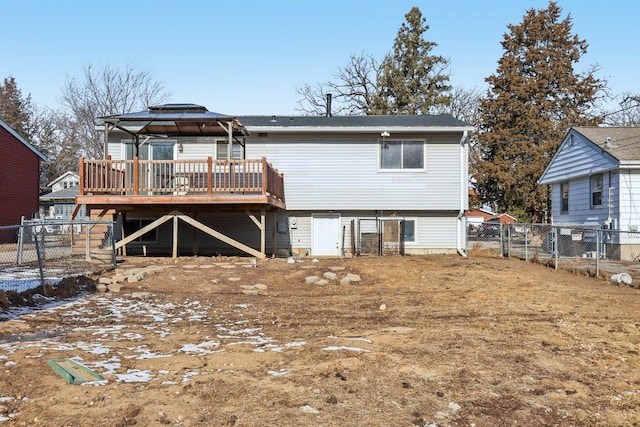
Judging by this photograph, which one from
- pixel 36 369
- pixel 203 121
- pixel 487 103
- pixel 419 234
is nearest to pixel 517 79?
pixel 487 103

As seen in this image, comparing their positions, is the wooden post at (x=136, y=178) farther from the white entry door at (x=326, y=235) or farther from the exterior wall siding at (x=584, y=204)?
the exterior wall siding at (x=584, y=204)

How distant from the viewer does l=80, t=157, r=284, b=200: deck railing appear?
1401 centimetres

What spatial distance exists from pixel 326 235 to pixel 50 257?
8.56 m

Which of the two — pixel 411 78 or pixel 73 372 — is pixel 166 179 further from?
pixel 411 78

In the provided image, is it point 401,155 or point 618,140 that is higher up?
point 618,140

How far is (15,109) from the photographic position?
158ft

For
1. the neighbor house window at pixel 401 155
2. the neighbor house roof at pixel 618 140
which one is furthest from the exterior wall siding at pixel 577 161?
the neighbor house window at pixel 401 155

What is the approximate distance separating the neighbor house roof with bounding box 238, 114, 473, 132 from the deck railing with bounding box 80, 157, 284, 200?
9.69ft

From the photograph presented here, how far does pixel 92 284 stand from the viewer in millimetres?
9945

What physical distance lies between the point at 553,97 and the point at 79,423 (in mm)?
33506

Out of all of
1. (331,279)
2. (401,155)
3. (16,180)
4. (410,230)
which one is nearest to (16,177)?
(16,180)

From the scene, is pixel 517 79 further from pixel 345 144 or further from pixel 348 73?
pixel 345 144

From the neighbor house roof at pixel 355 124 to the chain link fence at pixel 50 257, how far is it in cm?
630

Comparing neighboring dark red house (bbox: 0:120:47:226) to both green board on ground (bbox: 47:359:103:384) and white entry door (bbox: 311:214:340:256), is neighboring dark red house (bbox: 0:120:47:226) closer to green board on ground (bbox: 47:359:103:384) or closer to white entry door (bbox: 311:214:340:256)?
white entry door (bbox: 311:214:340:256)
